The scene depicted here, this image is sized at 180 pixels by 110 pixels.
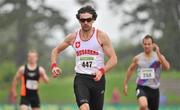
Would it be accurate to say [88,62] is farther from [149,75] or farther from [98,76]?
[149,75]

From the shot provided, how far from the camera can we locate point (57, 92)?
3700 centimetres

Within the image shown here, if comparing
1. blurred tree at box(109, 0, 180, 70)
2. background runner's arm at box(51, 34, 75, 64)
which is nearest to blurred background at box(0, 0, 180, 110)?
blurred tree at box(109, 0, 180, 70)

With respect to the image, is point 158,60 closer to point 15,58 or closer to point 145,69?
point 145,69

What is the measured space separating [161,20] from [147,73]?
35761mm

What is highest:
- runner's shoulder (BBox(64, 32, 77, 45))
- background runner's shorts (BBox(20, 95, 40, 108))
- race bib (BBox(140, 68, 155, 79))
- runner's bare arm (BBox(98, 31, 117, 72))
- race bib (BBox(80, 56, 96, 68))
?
runner's shoulder (BBox(64, 32, 77, 45))

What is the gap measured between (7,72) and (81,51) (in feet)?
108

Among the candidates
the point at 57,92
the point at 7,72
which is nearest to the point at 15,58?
the point at 7,72

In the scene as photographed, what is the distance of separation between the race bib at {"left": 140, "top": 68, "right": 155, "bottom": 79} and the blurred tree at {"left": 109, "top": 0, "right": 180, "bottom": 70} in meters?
29.5

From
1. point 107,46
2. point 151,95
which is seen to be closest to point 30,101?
point 151,95

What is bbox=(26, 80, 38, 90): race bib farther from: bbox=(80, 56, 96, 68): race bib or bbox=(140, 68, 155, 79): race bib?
bbox=(80, 56, 96, 68): race bib

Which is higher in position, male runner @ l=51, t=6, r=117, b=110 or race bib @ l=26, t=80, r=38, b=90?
male runner @ l=51, t=6, r=117, b=110

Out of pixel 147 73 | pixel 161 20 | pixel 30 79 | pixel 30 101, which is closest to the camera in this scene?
pixel 147 73

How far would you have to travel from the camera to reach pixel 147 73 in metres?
10.9

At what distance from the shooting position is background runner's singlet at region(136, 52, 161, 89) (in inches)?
435
